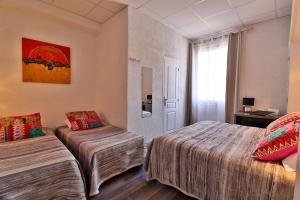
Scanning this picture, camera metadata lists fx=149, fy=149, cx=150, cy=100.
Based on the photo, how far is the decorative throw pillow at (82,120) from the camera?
2644 millimetres

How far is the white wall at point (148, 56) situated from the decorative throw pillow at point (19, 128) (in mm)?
1461

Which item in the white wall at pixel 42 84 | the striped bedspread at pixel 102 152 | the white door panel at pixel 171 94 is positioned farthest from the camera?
the white door panel at pixel 171 94

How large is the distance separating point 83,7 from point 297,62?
3.74 m

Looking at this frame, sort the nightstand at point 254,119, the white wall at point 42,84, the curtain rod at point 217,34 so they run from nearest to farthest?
the white wall at point 42,84, the nightstand at point 254,119, the curtain rod at point 217,34

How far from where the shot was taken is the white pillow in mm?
1103

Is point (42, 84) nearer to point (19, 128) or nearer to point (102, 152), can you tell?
point (19, 128)

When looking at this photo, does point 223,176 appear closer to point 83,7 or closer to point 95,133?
point 95,133

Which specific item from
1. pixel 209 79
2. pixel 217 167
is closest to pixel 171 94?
pixel 209 79

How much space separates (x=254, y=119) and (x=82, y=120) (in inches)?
132

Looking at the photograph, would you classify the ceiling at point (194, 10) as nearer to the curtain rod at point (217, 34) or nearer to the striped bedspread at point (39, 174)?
the curtain rod at point (217, 34)

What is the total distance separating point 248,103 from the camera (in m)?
3.29

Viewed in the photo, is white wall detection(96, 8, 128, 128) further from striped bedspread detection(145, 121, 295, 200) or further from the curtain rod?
the curtain rod

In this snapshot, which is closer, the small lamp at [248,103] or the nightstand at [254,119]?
the nightstand at [254,119]

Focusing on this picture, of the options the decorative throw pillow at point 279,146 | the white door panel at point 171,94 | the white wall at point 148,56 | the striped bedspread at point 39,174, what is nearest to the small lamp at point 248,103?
the white door panel at point 171,94
